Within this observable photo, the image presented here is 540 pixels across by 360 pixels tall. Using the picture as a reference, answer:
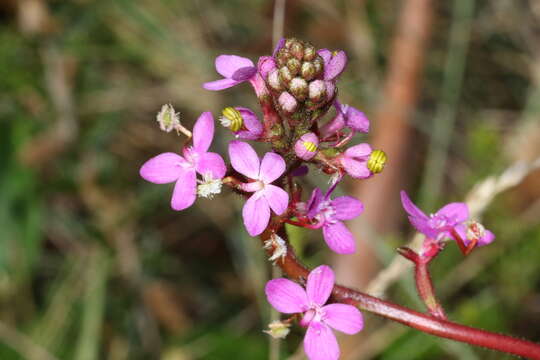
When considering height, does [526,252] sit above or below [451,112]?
below

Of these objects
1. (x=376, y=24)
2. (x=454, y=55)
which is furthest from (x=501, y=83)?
(x=376, y=24)

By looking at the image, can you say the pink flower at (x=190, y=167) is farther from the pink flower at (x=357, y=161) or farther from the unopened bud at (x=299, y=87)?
the pink flower at (x=357, y=161)

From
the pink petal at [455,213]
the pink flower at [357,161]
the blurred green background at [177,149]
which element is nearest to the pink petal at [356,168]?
the pink flower at [357,161]

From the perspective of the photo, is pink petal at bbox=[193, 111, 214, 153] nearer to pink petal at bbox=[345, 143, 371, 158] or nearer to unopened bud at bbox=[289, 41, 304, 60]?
unopened bud at bbox=[289, 41, 304, 60]

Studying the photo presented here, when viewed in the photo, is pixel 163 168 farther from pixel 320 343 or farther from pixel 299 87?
pixel 320 343

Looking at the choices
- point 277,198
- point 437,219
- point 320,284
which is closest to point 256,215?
point 277,198

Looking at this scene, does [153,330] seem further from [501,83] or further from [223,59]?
[501,83]
